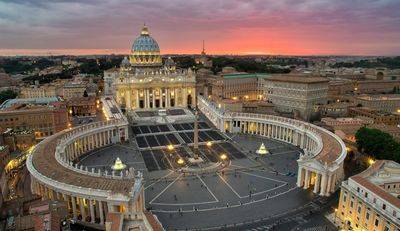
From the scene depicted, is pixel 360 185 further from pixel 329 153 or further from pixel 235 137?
pixel 235 137

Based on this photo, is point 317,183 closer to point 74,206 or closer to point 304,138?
point 304,138

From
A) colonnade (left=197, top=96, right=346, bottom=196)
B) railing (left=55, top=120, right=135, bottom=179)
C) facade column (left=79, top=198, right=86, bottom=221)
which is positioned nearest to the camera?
facade column (left=79, top=198, right=86, bottom=221)

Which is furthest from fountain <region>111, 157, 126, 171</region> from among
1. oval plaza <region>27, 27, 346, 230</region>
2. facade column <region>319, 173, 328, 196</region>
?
facade column <region>319, 173, 328, 196</region>

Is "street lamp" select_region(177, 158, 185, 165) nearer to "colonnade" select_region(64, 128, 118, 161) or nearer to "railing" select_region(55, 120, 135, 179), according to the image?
"railing" select_region(55, 120, 135, 179)

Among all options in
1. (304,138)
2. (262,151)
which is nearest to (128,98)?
(262,151)

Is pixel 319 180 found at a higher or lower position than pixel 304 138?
lower

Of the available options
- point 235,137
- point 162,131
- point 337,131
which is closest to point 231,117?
point 235,137
